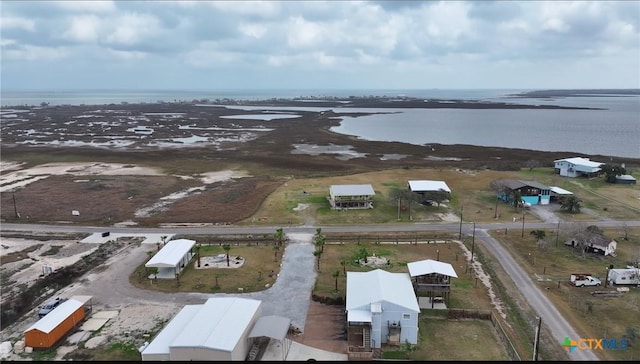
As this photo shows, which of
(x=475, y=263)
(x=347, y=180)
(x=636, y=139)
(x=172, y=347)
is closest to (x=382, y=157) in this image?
(x=347, y=180)

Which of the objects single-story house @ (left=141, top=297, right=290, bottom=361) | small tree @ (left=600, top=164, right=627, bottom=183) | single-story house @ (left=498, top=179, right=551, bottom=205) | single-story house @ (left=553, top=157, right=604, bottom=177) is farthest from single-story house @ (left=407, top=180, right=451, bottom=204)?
single-story house @ (left=141, top=297, right=290, bottom=361)

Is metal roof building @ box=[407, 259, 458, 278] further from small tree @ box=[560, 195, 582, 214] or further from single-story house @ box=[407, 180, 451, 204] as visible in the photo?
small tree @ box=[560, 195, 582, 214]

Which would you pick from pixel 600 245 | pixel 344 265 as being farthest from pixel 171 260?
pixel 600 245

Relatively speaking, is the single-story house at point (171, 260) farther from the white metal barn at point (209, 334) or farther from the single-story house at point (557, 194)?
the single-story house at point (557, 194)

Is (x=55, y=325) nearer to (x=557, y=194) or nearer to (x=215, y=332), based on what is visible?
(x=215, y=332)

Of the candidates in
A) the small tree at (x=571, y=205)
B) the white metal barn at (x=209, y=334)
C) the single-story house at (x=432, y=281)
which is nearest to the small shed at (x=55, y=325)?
the white metal barn at (x=209, y=334)

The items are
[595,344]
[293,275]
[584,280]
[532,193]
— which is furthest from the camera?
[532,193]
